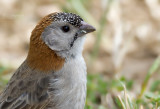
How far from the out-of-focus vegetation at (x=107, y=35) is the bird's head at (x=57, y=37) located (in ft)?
4.27

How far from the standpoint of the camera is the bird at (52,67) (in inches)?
186

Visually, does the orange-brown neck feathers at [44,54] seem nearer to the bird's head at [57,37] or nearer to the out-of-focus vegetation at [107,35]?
the bird's head at [57,37]

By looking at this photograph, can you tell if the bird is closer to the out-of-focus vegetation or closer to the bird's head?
the bird's head

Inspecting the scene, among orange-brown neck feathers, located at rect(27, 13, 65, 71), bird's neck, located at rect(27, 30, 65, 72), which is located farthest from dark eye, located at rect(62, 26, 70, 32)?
bird's neck, located at rect(27, 30, 65, 72)

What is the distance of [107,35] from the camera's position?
24.7 ft

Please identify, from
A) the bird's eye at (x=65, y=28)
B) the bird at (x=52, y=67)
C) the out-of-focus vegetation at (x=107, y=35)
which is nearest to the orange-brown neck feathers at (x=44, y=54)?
the bird at (x=52, y=67)

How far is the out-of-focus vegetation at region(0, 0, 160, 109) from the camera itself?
6.53 meters

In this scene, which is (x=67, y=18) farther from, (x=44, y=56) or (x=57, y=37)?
(x=44, y=56)

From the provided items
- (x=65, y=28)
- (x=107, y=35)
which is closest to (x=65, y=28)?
(x=65, y=28)

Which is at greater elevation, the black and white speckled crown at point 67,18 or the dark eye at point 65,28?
the black and white speckled crown at point 67,18

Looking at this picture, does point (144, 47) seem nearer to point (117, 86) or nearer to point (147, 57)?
point (147, 57)

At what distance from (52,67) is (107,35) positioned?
2.91 m

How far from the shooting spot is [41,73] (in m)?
4.77

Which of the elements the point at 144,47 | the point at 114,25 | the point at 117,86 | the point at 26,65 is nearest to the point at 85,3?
the point at 114,25
